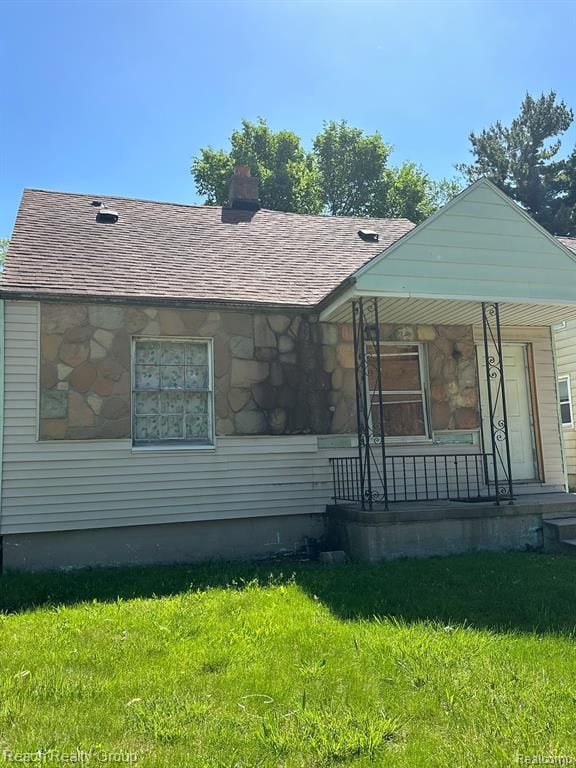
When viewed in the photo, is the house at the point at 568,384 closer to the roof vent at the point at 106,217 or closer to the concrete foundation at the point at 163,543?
the concrete foundation at the point at 163,543

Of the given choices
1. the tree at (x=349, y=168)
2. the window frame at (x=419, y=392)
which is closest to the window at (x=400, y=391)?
the window frame at (x=419, y=392)

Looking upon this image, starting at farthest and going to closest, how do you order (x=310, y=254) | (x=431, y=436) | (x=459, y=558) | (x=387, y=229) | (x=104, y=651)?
1. (x=387, y=229)
2. (x=310, y=254)
3. (x=431, y=436)
4. (x=459, y=558)
5. (x=104, y=651)

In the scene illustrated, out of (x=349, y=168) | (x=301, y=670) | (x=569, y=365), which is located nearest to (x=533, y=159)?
(x=349, y=168)

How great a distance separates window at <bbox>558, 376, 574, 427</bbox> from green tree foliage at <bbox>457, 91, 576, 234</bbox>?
53.9 ft

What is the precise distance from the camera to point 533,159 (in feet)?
91.3

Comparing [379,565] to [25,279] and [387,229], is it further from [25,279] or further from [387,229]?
[387,229]

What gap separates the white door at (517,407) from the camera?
9.10 metres

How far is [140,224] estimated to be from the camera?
32.1 ft

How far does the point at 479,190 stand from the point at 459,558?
428 cm

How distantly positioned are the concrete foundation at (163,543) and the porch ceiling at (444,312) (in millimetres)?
2741

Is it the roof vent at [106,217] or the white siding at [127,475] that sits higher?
the roof vent at [106,217]

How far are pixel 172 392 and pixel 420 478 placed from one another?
11.6 feet

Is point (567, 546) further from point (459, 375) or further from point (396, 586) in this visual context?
Answer: point (459, 375)

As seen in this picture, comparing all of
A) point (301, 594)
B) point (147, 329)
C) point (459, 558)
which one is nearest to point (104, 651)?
point (301, 594)
